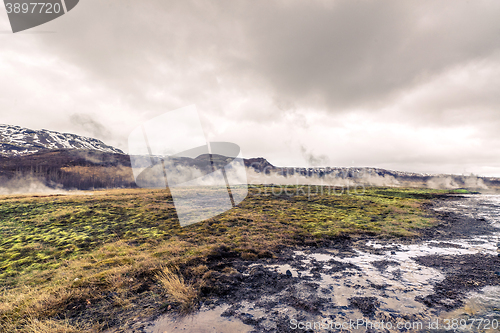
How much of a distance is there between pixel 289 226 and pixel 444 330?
47.7 ft

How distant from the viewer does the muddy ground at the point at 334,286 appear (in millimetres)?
6066

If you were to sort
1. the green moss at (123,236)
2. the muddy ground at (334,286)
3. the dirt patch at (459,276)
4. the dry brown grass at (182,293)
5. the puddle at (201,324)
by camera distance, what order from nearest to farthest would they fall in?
1. the puddle at (201,324)
2. the muddy ground at (334,286)
3. the dry brown grass at (182,293)
4. the dirt patch at (459,276)
5. the green moss at (123,236)

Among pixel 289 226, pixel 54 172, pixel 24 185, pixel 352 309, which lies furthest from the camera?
pixel 54 172

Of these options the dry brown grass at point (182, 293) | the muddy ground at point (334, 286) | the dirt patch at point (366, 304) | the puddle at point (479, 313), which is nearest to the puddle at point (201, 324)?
the muddy ground at point (334, 286)

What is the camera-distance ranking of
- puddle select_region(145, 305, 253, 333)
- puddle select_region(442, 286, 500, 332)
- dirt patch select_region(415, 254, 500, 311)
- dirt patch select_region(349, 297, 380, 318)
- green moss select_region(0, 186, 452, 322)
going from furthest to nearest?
1. green moss select_region(0, 186, 452, 322)
2. dirt patch select_region(415, 254, 500, 311)
3. dirt patch select_region(349, 297, 380, 318)
4. puddle select_region(145, 305, 253, 333)
5. puddle select_region(442, 286, 500, 332)

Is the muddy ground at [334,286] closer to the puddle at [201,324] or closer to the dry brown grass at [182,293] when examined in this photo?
the puddle at [201,324]

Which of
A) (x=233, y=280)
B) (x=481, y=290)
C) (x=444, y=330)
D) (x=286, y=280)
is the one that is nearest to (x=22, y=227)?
(x=233, y=280)

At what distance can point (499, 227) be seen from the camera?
20.7m

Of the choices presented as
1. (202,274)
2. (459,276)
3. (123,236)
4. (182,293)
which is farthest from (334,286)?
(123,236)

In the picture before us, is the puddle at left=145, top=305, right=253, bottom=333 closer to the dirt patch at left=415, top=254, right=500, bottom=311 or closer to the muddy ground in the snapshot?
the muddy ground

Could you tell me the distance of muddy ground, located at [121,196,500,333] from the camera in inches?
239

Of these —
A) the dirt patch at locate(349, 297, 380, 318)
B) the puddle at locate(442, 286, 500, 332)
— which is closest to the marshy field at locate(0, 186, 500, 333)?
the dirt patch at locate(349, 297, 380, 318)

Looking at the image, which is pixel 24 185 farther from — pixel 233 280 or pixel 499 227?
pixel 499 227

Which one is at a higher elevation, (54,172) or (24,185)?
(54,172)
